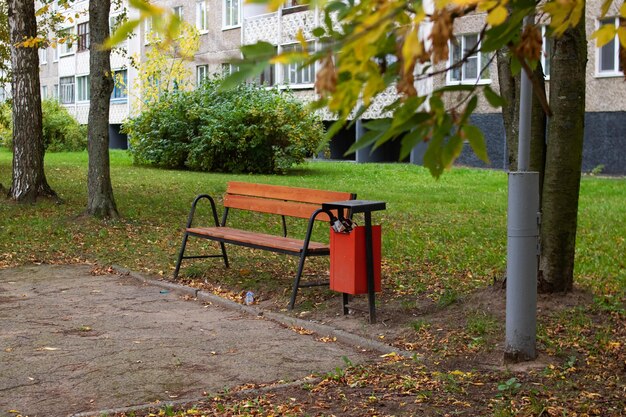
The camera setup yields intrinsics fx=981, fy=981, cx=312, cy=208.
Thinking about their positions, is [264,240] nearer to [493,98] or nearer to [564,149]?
[564,149]

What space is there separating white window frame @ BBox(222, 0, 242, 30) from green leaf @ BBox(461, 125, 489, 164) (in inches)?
1568

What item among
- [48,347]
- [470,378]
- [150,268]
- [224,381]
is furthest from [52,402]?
[150,268]

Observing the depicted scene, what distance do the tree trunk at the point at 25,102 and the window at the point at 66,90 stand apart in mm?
44100

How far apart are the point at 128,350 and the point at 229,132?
2139 centimetres

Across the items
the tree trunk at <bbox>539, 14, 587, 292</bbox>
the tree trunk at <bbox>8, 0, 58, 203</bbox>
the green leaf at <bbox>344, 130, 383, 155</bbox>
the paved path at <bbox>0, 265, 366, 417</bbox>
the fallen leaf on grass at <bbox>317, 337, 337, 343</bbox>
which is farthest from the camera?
the tree trunk at <bbox>8, 0, 58, 203</bbox>

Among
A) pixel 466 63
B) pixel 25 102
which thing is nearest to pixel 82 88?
pixel 25 102

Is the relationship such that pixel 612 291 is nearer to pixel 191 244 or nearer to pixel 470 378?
pixel 470 378

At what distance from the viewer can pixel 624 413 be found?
5230 mm

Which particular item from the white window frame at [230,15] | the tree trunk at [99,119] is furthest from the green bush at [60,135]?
the tree trunk at [99,119]

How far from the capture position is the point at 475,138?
256cm

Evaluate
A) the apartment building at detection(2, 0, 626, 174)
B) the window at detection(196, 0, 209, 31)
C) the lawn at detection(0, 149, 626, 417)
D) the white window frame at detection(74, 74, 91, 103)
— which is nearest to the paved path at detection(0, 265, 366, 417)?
the lawn at detection(0, 149, 626, 417)

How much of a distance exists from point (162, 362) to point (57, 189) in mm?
13803

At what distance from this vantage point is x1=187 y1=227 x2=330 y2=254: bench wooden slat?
8.51 m

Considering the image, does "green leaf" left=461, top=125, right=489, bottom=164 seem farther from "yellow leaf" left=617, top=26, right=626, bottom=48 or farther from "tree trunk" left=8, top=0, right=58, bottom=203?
"tree trunk" left=8, top=0, right=58, bottom=203
